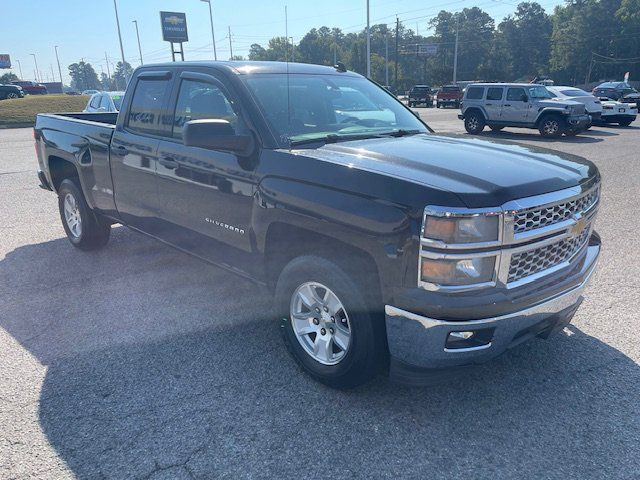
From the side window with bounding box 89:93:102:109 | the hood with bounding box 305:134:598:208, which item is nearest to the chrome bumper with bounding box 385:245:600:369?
the hood with bounding box 305:134:598:208

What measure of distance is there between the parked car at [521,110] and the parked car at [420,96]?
24.3m

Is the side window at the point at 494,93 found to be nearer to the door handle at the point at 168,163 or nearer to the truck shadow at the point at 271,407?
the truck shadow at the point at 271,407

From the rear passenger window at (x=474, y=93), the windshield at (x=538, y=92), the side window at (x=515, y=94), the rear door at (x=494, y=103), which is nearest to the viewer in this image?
the windshield at (x=538, y=92)

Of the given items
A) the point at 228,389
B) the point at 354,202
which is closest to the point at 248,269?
the point at 228,389

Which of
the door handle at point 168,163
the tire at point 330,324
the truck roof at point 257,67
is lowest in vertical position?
the tire at point 330,324

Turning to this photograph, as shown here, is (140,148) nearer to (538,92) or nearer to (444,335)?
(444,335)

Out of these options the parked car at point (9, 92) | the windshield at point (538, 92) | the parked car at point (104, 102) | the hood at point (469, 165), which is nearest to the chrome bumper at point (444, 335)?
the hood at point (469, 165)

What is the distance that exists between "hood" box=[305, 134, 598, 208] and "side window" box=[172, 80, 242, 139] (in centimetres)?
86

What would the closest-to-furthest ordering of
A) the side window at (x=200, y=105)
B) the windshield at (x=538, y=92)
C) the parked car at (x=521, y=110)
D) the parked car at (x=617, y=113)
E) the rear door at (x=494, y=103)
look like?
the side window at (x=200, y=105), the parked car at (x=521, y=110), the windshield at (x=538, y=92), the rear door at (x=494, y=103), the parked car at (x=617, y=113)

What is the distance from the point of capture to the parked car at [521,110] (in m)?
16.7

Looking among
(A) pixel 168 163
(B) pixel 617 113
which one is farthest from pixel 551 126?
(A) pixel 168 163

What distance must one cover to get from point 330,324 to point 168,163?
1.94 meters

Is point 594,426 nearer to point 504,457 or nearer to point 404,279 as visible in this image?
point 504,457

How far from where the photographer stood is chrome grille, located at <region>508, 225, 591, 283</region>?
2.56 metres
